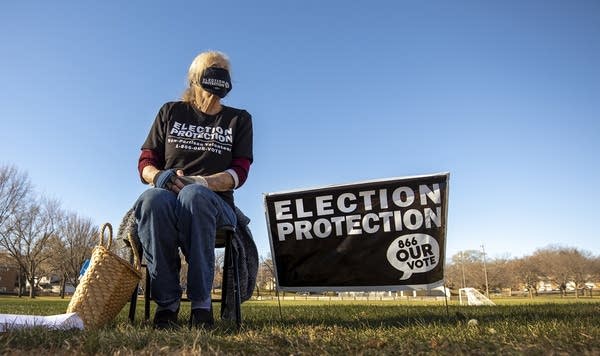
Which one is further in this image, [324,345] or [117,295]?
[117,295]

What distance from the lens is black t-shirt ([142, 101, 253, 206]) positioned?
10.6 feet

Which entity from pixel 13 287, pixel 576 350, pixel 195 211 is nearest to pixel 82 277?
pixel 195 211

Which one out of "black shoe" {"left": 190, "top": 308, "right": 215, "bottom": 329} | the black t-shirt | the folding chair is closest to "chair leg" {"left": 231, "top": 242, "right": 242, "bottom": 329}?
the folding chair

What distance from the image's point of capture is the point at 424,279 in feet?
13.4

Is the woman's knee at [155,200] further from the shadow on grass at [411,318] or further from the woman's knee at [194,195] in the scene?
the shadow on grass at [411,318]

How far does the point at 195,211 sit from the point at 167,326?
0.77 metres

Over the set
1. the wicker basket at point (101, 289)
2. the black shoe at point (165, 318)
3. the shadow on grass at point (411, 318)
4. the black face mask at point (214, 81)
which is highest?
the black face mask at point (214, 81)

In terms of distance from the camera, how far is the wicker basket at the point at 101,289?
271 centimetres

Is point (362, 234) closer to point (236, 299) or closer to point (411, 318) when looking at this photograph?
point (411, 318)

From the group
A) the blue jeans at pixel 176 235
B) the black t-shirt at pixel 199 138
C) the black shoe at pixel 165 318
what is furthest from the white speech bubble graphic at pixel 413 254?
the black shoe at pixel 165 318

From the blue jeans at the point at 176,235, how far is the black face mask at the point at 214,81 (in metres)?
0.97

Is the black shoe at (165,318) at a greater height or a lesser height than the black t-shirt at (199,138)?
lesser

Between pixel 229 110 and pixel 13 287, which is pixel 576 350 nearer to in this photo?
pixel 229 110

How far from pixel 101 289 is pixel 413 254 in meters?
2.78
